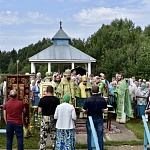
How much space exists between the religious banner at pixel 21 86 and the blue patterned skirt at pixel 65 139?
2249 mm

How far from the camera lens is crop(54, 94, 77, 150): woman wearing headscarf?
7695 millimetres

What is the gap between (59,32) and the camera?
40.1m

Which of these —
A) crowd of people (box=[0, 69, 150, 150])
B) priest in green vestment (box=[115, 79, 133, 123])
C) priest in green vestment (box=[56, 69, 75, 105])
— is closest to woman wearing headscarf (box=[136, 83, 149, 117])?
crowd of people (box=[0, 69, 150, 150])

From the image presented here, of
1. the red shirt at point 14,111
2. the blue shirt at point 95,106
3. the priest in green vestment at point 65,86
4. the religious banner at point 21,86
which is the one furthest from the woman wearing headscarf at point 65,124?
the priest in green vestment at point 65,86

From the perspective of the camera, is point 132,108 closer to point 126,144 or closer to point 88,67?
point 126,144

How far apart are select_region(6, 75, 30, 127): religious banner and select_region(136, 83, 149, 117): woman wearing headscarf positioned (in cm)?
546

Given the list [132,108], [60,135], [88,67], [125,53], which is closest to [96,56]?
[125,53]

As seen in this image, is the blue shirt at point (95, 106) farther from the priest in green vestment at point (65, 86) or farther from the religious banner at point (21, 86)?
the priest in green vestment at point (65, 86)

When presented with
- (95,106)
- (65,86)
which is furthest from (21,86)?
(95,106)

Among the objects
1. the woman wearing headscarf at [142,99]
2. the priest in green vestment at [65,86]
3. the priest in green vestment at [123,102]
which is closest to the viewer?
the priest in green vestment at [65,86]

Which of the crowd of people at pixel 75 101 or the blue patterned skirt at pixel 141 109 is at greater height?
the crowd of people at pixel 75 101

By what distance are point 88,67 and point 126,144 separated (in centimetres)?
2626

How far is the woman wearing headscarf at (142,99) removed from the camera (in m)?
13.8

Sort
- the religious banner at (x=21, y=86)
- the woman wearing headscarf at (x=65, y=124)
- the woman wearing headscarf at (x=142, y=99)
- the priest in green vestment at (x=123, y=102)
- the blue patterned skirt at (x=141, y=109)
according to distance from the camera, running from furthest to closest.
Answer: the blue patterned skirt at (x=141, y=109) < the woman wearing headscarf at (x=142, y=99) < the priest in green vestment at (x=123, y=102) < the religious banner at (x=21, y=86) < the woman wearing headscarf at (x=65, y=124)
